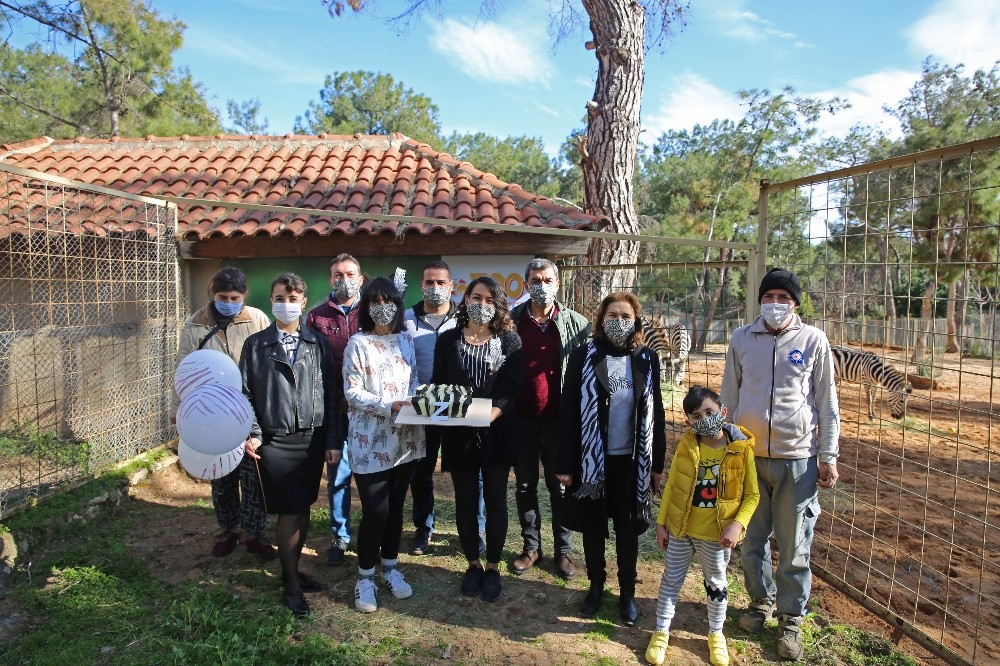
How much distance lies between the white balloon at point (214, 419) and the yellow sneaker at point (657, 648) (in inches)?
86.2

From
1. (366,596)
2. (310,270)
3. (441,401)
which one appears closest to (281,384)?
(441,401)

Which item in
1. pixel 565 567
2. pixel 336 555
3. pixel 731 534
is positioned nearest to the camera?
pixel 731 534

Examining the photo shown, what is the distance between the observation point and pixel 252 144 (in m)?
8.86

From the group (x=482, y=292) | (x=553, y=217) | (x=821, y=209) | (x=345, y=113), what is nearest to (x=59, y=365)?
(x=482, y=292)

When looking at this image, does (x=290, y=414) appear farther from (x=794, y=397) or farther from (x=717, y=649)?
(x=794, y=397)

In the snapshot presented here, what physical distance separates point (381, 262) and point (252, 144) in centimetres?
372

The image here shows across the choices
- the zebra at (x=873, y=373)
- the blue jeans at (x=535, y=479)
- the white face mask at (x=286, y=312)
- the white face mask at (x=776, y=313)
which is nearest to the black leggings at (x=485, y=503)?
the blue jeans at (x=535, y=479)

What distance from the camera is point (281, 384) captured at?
3125 millimetres

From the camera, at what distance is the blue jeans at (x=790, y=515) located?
3051 mm

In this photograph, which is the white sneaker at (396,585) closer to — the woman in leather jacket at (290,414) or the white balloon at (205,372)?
the woman in leather jacket at (290,414)

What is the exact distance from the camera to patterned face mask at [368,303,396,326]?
323 centimetres

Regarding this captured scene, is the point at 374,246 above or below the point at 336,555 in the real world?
above

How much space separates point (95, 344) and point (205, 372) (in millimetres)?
3996

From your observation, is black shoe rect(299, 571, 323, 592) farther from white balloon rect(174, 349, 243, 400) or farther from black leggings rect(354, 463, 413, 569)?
white balloon rect(174, 349, 243, 400)
